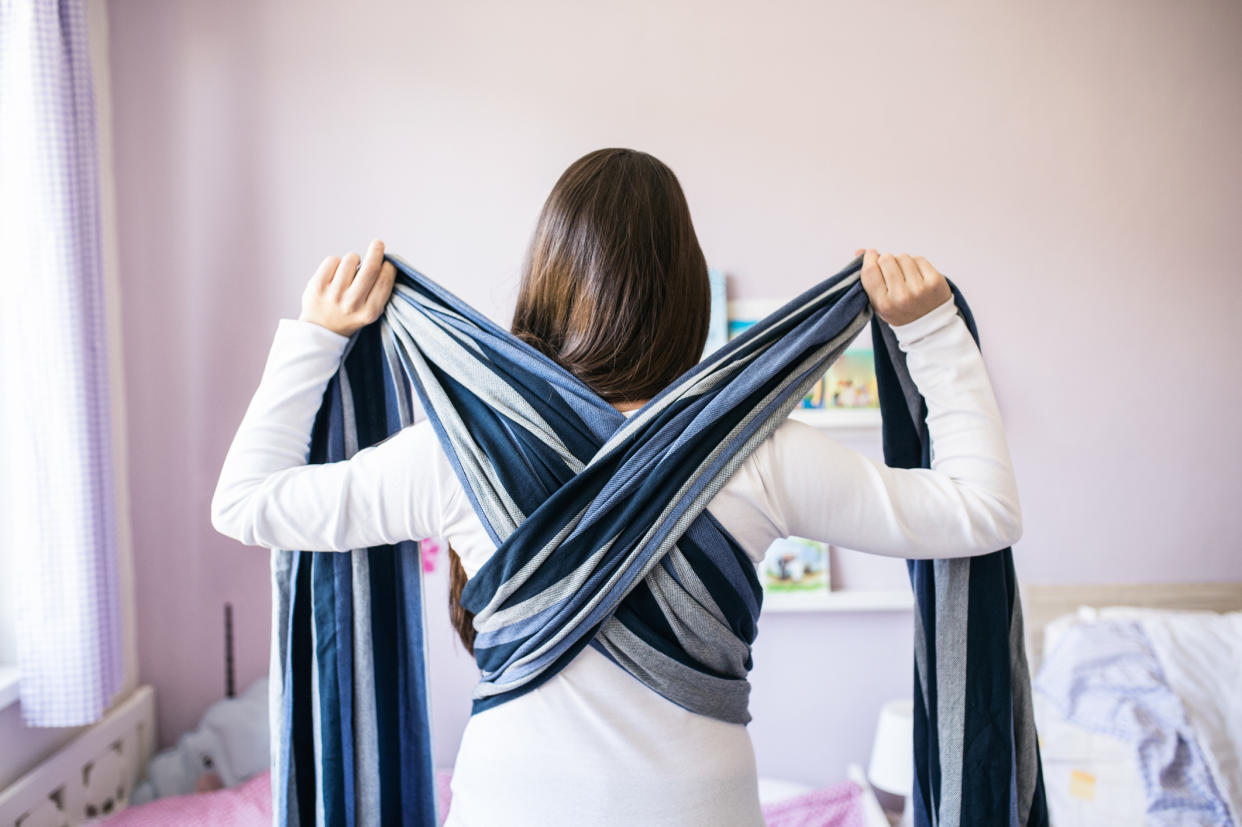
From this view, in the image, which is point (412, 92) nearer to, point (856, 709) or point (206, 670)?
point (206, 670)

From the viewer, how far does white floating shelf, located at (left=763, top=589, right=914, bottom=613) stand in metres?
2.18

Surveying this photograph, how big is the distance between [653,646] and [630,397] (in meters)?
0.25

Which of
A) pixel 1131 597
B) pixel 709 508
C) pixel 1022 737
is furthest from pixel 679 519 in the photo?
pixel 1131 597

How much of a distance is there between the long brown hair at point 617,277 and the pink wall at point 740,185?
1282 mm

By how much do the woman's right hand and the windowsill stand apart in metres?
1.72

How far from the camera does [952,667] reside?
1066 millimetres

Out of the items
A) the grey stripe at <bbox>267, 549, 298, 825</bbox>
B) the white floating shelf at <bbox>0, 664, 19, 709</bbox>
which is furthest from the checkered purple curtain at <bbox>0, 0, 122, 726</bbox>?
the grey stripe at <bbox>267, 549, 298, 825</bbox>

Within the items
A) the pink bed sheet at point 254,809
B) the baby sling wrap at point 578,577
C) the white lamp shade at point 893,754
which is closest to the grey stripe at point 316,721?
the baby sling wrap at point 578,577

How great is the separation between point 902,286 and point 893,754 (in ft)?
4.98

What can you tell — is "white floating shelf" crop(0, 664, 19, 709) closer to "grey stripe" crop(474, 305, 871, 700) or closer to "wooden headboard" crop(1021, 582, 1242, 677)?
"grey stripe" crop(474, 305, 871, 700)

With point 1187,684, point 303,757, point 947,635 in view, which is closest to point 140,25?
point 303,757

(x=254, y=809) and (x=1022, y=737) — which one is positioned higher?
(x=1022, y=737)

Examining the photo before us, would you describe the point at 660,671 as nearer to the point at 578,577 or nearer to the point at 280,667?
the point at 578,577

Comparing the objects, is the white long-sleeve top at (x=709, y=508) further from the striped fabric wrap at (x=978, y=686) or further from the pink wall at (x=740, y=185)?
the pink wall at (x=740, y=185)
